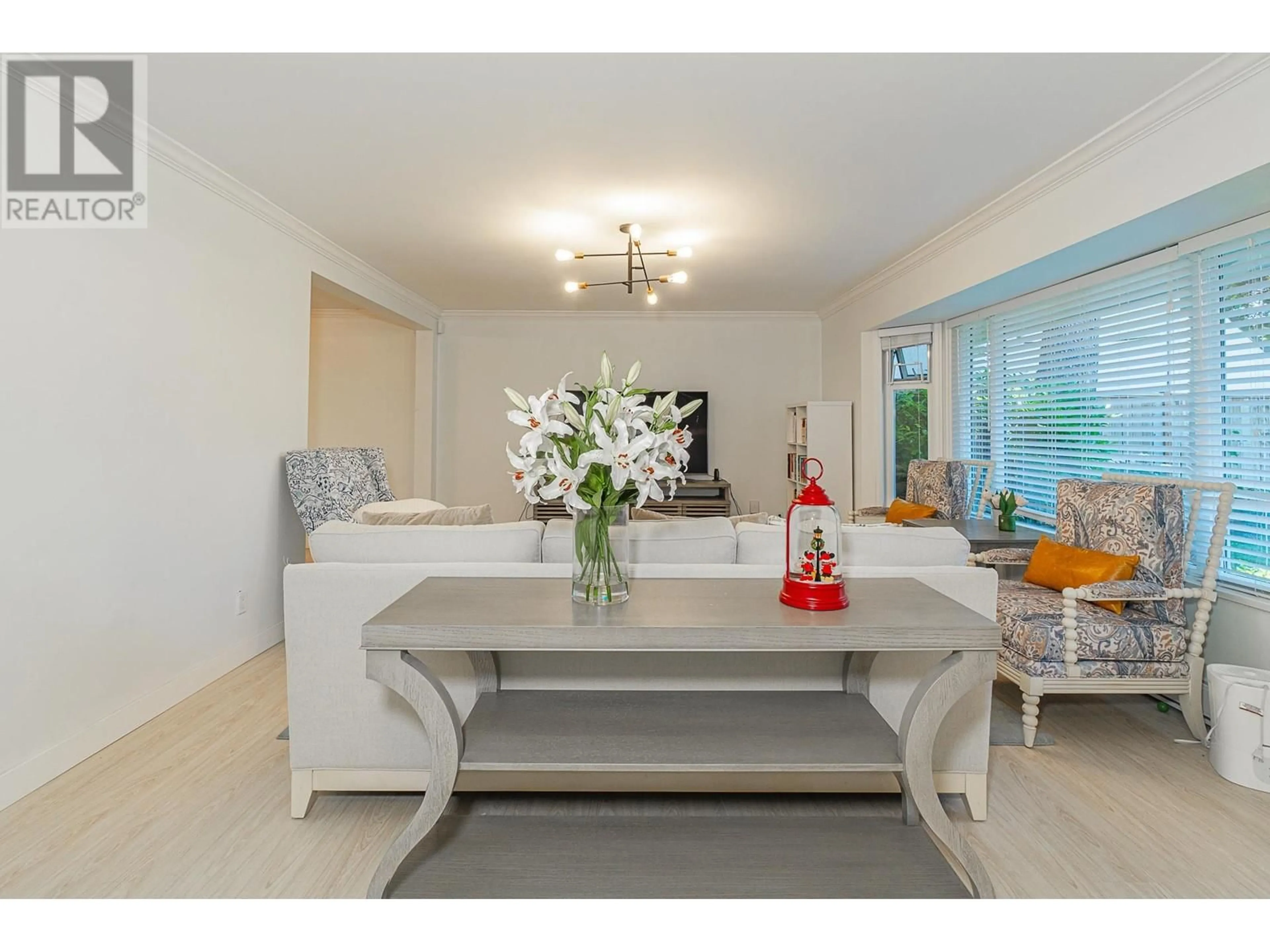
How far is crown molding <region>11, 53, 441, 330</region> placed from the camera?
9.57 ft

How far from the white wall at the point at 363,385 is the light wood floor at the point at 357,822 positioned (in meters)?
4.64

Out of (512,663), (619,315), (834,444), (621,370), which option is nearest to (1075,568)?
(512,663)

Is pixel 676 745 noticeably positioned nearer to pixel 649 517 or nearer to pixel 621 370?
pixel 649 517

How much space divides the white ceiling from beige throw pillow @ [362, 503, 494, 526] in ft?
5.17

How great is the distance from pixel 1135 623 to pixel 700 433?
4.64m

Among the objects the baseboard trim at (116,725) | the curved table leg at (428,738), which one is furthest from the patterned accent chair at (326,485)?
the curved table leg at (428,738)

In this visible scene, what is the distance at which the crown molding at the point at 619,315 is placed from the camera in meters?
7.04

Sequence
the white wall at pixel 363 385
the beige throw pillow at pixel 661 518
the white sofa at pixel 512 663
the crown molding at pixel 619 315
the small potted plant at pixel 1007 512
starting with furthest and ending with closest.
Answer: the white wall at pixel 363 385 → the crown molding at pixel 619 315 → the small potted plant at pixel 1007 512 → the beige throw pillow at pixel 661 518 → the white sofa at pixel 512 663

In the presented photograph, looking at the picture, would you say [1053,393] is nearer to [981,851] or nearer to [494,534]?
[981,851]

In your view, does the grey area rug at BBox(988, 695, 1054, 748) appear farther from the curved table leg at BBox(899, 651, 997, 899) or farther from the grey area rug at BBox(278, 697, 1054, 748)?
the curved table leg at BBox(899, 651, 997, 899)

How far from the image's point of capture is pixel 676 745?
1.80 metres

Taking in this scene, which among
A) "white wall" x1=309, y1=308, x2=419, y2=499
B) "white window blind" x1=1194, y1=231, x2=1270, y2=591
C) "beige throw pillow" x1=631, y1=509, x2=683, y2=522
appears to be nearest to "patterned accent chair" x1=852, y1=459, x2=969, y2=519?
"white window blind" x1=1194, y1=231, x2=1270, y2=591

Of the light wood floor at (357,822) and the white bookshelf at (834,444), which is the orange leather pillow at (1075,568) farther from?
the white bookshelf at (834,444)

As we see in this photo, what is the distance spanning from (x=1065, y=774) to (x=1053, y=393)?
2628 mm
